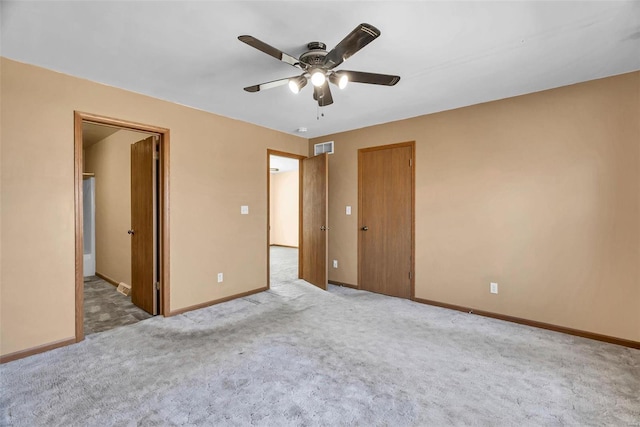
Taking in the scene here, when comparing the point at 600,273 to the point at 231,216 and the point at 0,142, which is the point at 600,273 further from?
the point at 0,142

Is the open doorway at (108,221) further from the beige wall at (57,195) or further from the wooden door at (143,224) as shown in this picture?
the beige wall at (57,195)

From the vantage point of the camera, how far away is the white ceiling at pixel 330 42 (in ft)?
6.03

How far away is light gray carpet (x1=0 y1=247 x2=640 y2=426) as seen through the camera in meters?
1.81

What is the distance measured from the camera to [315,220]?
487 cm

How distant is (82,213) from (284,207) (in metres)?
7.05

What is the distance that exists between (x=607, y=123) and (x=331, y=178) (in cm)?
329

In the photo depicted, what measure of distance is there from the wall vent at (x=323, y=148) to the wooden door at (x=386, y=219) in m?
0.60

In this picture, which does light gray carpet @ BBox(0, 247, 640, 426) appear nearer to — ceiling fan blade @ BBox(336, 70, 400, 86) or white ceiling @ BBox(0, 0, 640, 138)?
ceiling fan blade @ BBox(336, 70, 400, 86)

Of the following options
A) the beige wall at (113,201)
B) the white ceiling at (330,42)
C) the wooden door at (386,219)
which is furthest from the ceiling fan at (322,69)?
the beige wall at (113,201)

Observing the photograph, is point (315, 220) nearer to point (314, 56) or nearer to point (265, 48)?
point (314, 56)

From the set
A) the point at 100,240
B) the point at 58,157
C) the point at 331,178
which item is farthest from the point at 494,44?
the point at 100,240

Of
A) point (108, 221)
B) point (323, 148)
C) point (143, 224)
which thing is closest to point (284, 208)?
point (323, 148)

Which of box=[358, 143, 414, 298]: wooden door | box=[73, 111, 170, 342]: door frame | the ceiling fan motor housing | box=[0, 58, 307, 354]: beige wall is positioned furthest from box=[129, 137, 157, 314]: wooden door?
box=[358, 143, 414, 298]: wooden door

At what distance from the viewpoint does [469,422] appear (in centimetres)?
175
